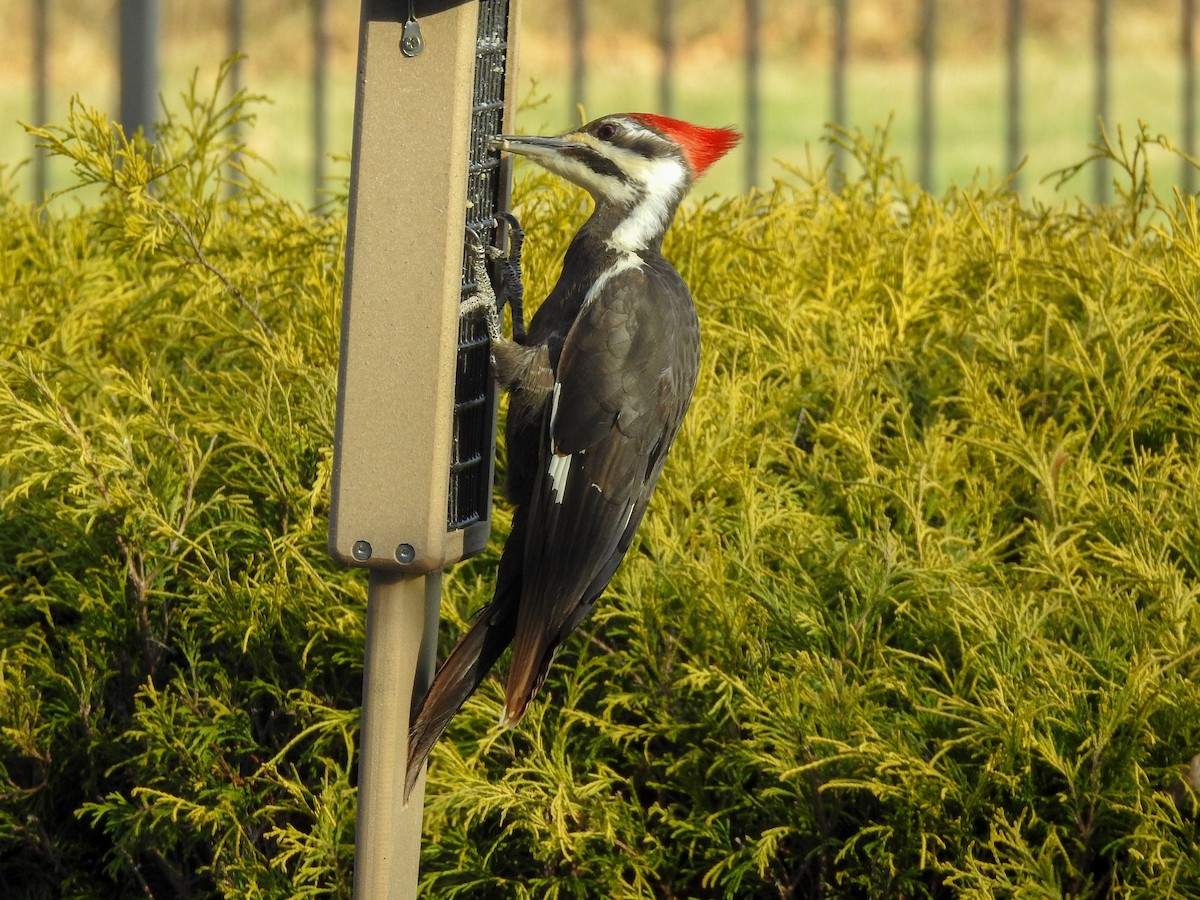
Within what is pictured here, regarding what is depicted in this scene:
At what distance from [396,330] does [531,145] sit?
64 centimetres

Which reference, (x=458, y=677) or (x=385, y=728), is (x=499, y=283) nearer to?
(x=458, y=677)

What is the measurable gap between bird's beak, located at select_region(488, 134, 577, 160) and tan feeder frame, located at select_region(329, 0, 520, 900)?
350 mm

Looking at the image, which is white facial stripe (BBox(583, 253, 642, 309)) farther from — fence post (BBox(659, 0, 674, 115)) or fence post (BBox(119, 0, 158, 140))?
fence post (BBox(659, 0, 674, 115))

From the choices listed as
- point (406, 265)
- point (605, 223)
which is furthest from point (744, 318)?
point (406, 265)

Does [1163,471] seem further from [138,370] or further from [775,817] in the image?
[138,370]

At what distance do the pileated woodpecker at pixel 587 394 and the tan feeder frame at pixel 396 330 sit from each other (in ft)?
0.51

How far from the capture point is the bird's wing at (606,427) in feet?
8.63

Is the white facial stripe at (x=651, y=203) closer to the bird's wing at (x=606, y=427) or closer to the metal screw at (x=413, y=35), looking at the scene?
the bird's wing at (x=606, y=427)

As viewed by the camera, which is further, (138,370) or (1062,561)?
(138,370)

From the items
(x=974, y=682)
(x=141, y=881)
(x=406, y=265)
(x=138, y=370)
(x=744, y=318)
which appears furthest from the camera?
(x=744, y=318)

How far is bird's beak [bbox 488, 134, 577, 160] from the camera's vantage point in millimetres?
2650

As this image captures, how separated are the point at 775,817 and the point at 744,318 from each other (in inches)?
50.3

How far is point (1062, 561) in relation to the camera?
2.78m

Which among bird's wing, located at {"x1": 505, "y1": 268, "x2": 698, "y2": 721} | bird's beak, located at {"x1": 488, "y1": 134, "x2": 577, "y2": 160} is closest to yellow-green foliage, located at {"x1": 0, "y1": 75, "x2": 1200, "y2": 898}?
bird's wing, located at {"x1": 505, "y1": 268, "x2": 698, "y2": 721}
